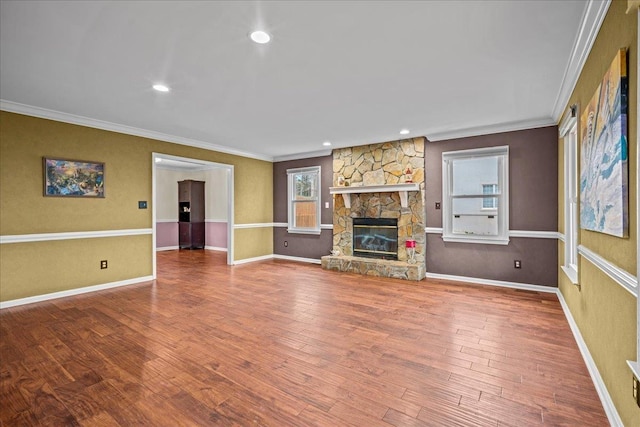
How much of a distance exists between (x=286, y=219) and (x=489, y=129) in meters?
4.65

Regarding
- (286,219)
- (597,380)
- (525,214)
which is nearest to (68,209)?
(286,219)

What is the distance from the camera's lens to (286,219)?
754 cm

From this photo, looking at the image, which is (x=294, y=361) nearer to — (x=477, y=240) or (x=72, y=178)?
(x=477, y=240)

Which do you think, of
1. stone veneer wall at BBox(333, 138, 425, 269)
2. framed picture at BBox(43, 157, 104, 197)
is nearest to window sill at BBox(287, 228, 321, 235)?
stone veneer wall at BBox(333, 138, 425, 269)

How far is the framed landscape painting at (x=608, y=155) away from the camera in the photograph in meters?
1.55

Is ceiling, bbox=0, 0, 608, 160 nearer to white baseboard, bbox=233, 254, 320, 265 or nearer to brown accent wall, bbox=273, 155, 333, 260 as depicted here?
brown accent wall, bbox=273, 155, 333, 260

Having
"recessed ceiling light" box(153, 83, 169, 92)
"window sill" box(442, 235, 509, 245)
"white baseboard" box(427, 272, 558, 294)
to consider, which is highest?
"recessed ceiling light" box(153, 83, 169, 92)

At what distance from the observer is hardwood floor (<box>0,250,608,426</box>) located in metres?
1.84

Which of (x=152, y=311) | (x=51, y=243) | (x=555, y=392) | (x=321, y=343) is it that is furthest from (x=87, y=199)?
(x=555, y=392)

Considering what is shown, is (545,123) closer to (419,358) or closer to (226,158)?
(419,358)

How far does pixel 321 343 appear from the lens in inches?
110

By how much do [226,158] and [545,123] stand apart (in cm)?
570

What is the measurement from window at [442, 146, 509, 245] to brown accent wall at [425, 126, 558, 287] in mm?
99

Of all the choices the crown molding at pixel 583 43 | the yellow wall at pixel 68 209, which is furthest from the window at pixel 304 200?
the crown molding at pixel 583 43
